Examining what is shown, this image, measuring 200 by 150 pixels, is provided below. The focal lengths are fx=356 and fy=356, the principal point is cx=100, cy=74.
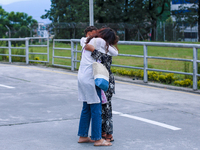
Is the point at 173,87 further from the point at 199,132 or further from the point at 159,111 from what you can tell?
the point at 199,132

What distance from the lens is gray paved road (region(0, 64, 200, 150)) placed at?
4746 mm

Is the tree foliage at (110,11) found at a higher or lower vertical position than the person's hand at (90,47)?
higher

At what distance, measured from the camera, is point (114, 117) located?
6.18 m

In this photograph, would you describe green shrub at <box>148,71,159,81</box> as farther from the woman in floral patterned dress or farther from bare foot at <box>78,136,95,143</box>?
bare foot at <box>78,136,95,143</box>

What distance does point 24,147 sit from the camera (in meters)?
4.52

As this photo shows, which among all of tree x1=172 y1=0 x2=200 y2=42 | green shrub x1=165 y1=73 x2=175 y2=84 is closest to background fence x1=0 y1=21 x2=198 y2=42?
tree x1=172 y1=0 x2=200 y2=42

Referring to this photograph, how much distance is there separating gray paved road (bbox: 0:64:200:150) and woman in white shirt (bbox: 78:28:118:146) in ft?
0.77

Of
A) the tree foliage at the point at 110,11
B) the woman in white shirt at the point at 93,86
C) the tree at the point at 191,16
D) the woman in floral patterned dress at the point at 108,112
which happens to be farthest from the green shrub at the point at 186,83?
the tree at the point at 191,16

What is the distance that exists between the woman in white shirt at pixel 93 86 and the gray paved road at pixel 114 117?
0.77 feet

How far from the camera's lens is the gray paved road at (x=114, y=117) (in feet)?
15.6

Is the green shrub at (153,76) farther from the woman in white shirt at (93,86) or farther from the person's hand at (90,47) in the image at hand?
the person's hand at (90,47)

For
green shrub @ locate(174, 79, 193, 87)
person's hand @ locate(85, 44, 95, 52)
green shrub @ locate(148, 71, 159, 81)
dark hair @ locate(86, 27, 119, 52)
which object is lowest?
green shrub @ locate(174, 79, 193, 87)

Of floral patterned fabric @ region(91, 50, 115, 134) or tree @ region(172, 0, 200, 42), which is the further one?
tree @ region(172, 0, 200, 42)

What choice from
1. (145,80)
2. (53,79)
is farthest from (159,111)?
(53,79)
